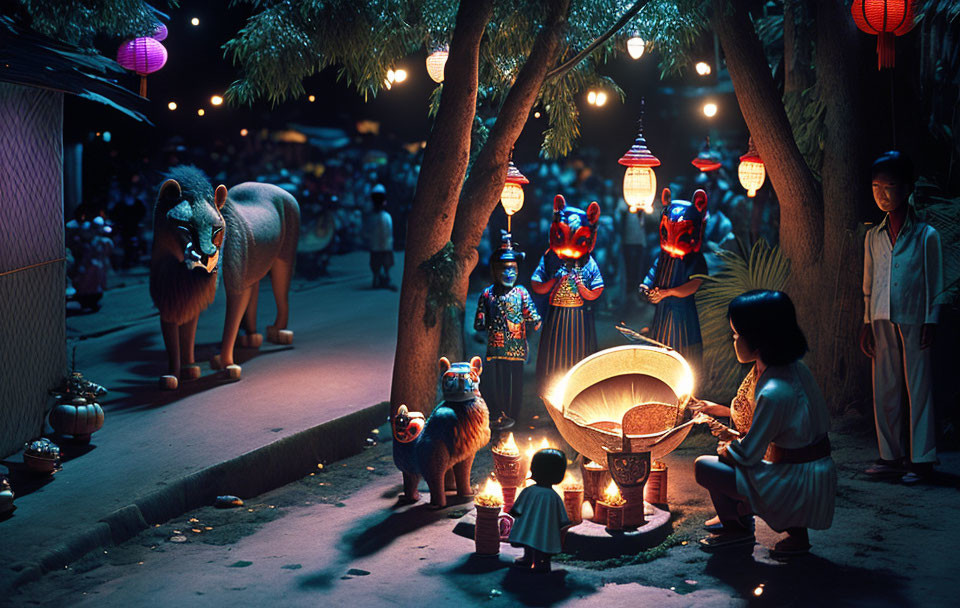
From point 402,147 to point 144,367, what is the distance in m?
13.1

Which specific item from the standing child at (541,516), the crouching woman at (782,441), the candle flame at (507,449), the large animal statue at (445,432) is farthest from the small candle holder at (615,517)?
the large animal statue at (445,432)

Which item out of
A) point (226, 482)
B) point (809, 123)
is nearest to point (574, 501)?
point (226, 482)

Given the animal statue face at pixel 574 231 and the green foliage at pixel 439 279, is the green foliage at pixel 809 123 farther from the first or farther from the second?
the green foliage at pixel 439 279

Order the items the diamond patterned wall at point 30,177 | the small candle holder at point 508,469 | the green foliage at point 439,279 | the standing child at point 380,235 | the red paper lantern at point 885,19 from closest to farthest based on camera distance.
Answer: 1. the small candle holder at point 508,469
2. the red paper lantern at point 885,19
3. the diamond patterned wall at point 30,177
4. the green foliage at point 439,279
5. the standing child at point 380,235

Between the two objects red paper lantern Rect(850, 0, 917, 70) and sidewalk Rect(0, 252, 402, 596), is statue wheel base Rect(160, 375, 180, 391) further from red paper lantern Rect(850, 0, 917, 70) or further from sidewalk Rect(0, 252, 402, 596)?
red paper lantern Rect(850, 0, 917, 70)

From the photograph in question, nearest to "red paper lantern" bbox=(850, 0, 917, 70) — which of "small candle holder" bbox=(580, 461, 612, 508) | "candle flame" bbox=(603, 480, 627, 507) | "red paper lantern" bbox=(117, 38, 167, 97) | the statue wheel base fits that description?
"small candle holder" bbox=(580, 461, 612, 508)

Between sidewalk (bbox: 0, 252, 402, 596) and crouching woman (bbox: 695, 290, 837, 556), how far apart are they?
368 cm

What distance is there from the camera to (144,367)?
9.65 metres

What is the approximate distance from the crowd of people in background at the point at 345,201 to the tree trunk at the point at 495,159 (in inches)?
19.6

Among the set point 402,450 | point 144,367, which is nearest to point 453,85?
point 402,450

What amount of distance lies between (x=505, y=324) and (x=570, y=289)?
0.63 meters

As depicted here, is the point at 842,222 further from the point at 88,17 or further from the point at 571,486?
the point at 88,17

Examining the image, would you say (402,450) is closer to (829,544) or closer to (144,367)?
(829,544)

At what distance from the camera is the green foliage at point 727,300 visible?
315 inches
